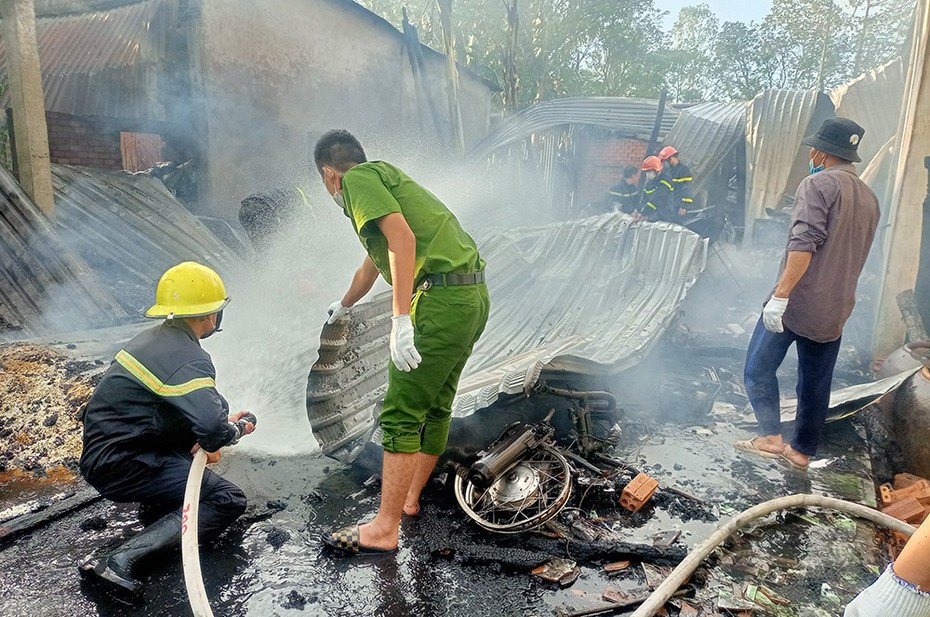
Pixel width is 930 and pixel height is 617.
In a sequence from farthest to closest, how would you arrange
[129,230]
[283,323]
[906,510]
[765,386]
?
[129,230] < [283,323] < [765,386] < [906,510]

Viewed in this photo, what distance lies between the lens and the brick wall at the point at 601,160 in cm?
1561

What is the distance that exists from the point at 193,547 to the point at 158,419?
69cm

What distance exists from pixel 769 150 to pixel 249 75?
30.4 feet

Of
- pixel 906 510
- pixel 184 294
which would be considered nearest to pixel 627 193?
pixel 906 510

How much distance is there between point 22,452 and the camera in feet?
12.4

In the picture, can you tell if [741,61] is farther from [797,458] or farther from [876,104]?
[797,458]

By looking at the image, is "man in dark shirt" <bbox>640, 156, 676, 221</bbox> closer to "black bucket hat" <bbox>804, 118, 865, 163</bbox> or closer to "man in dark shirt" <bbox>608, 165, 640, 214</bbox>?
"man in dark shirt" <bbox>608, 165, 640, 214</bbox>

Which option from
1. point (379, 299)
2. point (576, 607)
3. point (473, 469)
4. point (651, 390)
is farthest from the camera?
point (651, 390)

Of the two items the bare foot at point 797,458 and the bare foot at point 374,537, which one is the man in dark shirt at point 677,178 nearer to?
the bare foot at point 797,458

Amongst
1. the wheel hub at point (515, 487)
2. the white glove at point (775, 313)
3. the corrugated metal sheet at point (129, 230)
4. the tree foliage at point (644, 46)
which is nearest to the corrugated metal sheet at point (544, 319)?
the wheel hub at point (515, 487)

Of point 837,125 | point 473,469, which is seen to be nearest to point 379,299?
point 473,469

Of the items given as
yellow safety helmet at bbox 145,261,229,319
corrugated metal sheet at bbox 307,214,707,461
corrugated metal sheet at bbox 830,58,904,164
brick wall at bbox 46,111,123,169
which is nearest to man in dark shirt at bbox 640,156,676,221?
corrugated metal sheet at bbox 307,214,707,461

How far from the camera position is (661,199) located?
9.00 metres

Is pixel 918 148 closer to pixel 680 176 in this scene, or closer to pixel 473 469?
pixel 680 176
